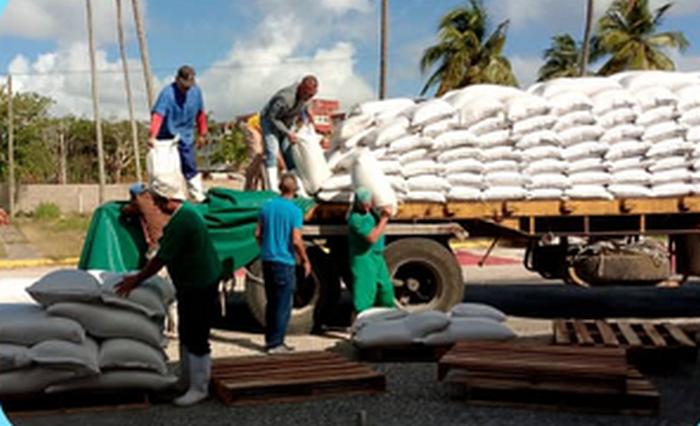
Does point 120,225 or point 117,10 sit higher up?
point 117,10

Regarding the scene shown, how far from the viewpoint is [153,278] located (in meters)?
7.44

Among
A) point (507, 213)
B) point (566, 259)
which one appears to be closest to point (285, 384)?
point (507, 213)

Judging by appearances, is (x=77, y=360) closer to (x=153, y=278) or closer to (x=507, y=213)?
(x=153, y=278)

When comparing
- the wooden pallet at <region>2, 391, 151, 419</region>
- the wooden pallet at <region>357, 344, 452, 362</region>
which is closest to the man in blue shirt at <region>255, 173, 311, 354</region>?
the wooden pallet at <region>357, 344, 452, 362</region>

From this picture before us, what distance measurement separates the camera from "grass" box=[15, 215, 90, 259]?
73.0 ft

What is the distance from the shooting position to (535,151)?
9.38 metres

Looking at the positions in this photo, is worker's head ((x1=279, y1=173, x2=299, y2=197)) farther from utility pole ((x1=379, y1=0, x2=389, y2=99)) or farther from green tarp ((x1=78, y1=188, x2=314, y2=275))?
utility pole ((x1=379, y1=0, x2=389, y2=99))

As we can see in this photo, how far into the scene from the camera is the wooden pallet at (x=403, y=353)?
812 cm

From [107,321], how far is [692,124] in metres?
6.34

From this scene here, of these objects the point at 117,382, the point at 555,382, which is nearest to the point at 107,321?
the point at 117,382

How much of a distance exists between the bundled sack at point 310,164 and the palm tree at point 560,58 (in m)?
25.7

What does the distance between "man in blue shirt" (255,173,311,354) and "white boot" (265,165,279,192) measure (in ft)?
Result: 4.29

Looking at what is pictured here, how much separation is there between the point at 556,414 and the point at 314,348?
3.03 metres

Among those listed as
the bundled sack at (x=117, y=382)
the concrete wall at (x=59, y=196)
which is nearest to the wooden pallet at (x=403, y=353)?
the bundled sack at (x=117, y=382)
